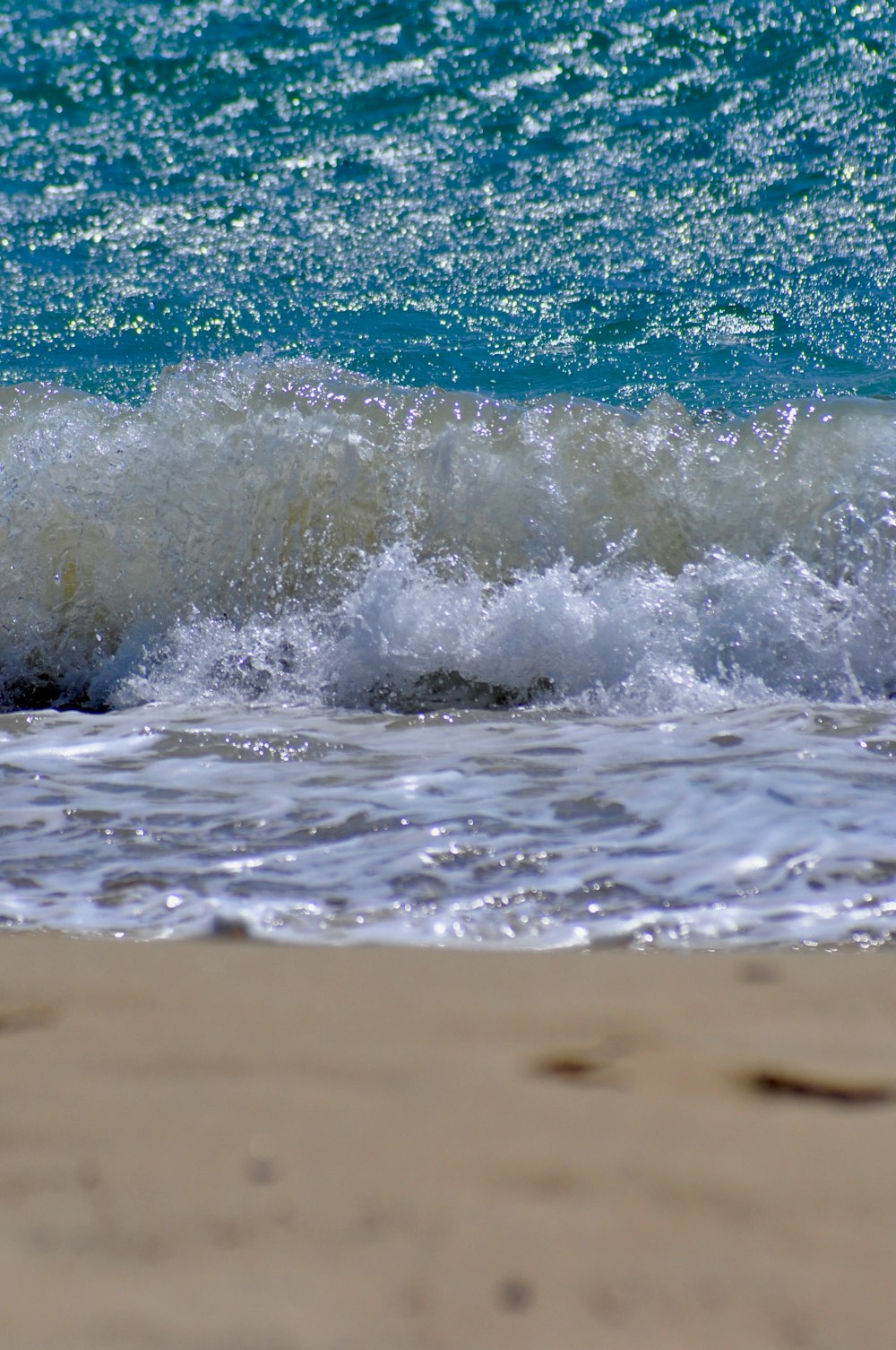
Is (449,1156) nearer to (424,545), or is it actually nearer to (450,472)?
(424,545)

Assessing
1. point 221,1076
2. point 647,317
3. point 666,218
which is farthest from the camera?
point 666,218

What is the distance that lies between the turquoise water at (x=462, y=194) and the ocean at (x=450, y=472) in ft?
0.11

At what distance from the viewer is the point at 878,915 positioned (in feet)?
6.01

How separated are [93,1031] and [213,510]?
9.49 feet

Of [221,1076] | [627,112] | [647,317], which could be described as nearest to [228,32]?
[627,112]

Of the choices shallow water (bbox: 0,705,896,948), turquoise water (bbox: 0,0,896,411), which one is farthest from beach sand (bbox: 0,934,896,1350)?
turquoise water (bbox: 0,0,896,411)

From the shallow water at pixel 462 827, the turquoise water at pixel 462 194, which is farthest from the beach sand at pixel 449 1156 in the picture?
the turquoise water at pixel 462 194

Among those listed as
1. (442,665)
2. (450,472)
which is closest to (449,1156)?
(442,665)

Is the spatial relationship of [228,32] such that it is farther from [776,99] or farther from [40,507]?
[40,507]

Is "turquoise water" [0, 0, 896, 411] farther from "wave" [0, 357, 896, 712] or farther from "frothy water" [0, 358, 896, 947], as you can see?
"frothy water" [0, 358, 896, 947]

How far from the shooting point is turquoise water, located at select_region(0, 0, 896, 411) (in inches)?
264

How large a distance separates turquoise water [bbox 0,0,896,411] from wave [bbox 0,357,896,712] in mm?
1875

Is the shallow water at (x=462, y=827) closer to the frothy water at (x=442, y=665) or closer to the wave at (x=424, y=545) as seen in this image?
the frothy water at (x=442, y=665)

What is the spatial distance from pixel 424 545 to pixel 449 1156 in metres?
2.96
